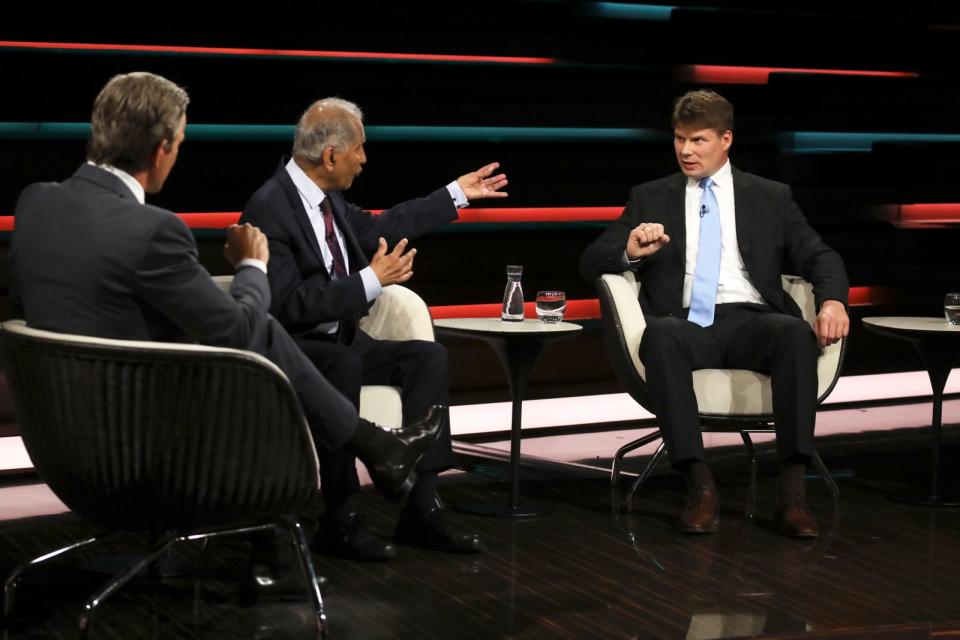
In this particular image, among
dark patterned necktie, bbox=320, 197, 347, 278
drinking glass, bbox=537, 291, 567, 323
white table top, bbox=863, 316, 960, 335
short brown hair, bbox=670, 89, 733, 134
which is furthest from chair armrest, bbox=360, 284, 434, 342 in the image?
white table top, bbox=863, 316, 960, 335

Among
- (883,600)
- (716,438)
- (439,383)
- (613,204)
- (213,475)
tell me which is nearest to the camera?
(213,475)

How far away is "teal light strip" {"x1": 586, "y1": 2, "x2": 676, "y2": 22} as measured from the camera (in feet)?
22.7

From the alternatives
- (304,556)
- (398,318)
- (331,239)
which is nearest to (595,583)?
(304,556)

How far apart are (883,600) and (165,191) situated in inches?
135

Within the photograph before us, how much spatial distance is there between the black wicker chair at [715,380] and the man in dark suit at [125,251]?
5.33 ft

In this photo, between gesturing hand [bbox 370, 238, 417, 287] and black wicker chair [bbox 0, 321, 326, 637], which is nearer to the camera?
black wicker chair [bbox 0, 321, 326, 637]

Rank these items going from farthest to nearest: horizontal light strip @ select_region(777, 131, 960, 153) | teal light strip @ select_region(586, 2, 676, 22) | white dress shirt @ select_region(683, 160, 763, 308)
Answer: horizontal light strip @ select_region(777, 131, 960, 153)
teal light strip @ select_region(586, 2, 676, 22)
white dress shirt @ select_region(683, 160, 763, 308)

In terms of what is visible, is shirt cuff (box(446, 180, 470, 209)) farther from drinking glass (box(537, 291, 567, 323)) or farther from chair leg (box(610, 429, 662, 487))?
chair leg (box(610, 429, 662, 487))

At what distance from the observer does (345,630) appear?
3107mm

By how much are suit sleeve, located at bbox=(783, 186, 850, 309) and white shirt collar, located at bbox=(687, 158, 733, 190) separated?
18 centimetres

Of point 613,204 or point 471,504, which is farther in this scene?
point 613,204

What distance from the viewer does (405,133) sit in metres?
6.39

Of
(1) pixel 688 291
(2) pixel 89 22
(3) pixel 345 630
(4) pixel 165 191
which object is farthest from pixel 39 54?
(3) pixel 345 630

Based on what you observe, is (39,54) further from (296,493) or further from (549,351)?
(296,493)
